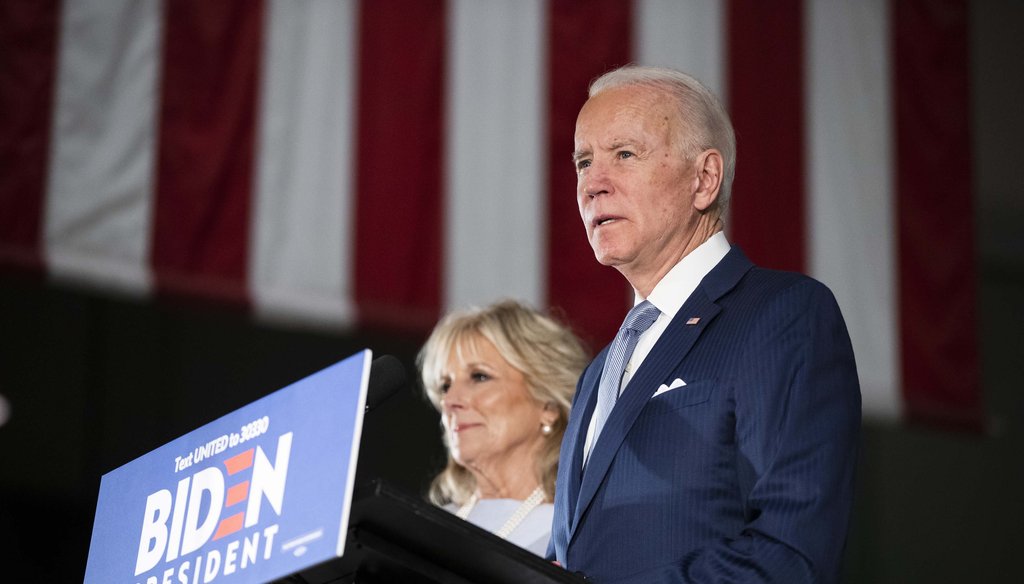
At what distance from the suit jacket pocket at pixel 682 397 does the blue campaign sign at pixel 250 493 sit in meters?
0.52

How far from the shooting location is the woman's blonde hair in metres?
3.40

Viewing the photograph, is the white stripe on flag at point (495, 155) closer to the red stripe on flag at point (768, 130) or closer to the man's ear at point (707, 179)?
the red stripe on flag at point (768, 130)

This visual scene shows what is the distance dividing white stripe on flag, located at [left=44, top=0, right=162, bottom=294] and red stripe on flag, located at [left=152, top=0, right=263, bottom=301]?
0.20 ft

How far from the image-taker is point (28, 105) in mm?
4445

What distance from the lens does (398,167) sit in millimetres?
4887

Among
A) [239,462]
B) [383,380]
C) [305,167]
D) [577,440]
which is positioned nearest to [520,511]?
[577,440]

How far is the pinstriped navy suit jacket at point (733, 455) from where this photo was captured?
5.34 feet

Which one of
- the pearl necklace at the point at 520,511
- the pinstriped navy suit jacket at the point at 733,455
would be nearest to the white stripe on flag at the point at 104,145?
the pearl necklace at the point at 520,511

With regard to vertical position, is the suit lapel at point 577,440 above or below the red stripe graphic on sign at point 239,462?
below

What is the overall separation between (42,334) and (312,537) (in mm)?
3646

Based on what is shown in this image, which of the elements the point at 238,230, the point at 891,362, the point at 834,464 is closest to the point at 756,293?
the point at 834,464

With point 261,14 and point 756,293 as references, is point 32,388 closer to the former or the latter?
point 261,14

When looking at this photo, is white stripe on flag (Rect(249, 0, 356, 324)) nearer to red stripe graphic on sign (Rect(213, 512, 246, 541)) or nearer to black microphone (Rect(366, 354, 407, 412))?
black microphone (Rect(366, 354, 407, 412))

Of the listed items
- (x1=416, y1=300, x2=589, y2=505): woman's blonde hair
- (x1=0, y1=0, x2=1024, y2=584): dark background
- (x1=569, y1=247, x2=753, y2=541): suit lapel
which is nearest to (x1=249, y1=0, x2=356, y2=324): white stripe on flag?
(x1=0, y1=0, x2=1024, y2=584): dark background
